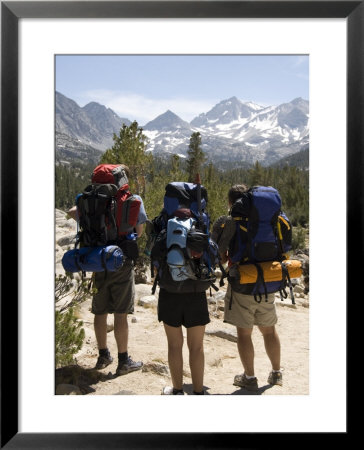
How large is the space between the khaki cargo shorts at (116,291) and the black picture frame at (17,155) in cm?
99

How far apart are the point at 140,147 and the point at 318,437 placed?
7.57 meters

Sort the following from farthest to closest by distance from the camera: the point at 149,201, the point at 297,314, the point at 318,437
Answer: the point at 149,201, the point at 297,314, the point at 318,437

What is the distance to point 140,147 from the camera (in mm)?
9367

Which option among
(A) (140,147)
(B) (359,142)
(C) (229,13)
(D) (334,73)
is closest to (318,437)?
(B) (359,142)

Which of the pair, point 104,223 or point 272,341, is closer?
point 104,223

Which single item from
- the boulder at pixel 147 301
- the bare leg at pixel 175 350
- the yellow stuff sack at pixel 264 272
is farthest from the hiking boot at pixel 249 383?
the boulder at pixel 147 301

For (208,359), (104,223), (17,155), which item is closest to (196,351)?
(104,223)

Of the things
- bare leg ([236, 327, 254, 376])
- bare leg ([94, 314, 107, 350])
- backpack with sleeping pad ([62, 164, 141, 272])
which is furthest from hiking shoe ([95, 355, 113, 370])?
bare leg ([236, 327, 254, 376])

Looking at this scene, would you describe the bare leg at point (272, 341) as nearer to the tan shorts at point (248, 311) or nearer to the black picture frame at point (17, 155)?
the tan shorts at point (248, 311)

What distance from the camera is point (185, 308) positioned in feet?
9.98

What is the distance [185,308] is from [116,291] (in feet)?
3.05

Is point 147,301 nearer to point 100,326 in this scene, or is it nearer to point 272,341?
point 100,326

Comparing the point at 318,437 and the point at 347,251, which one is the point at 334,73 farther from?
the point at 318,437

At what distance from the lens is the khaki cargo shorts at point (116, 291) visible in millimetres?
3713
